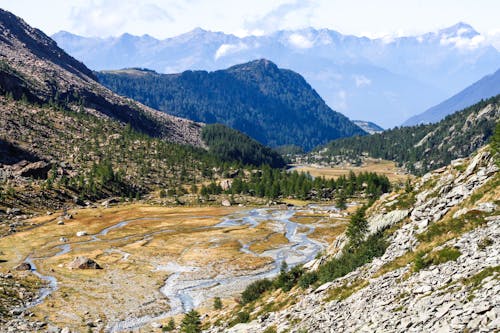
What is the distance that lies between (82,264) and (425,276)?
279ft

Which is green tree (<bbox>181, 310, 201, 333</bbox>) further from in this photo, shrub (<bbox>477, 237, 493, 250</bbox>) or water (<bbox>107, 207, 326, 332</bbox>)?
shrub (<bbox>477, 237, 493, 250</bbox>)

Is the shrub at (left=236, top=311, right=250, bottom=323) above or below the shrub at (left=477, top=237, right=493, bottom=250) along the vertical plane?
below

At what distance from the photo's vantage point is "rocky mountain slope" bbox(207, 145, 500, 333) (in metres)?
27.2

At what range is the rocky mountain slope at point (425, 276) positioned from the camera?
27.2m

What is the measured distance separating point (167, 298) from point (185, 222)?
84429mm

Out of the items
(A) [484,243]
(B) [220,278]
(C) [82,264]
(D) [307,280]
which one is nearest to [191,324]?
(D) [307,280]

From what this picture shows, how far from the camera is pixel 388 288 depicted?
3712 cm

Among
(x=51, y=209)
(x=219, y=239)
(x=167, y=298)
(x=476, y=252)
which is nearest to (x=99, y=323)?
(x=167, y=298)

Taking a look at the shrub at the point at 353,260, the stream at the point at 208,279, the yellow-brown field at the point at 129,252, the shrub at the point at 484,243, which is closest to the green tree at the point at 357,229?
the shrub at the point at 353,260

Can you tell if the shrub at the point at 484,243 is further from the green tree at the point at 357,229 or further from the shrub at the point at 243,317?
the shrub at the point at 243,317

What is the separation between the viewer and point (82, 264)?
10250 cm

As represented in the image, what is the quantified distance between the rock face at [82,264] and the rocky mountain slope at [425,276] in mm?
57065

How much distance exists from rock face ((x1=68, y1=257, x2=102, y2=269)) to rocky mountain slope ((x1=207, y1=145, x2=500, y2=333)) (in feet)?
187

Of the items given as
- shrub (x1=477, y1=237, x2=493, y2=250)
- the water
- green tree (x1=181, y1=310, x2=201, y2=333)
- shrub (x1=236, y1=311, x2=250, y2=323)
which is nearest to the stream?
the water
